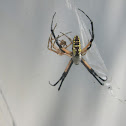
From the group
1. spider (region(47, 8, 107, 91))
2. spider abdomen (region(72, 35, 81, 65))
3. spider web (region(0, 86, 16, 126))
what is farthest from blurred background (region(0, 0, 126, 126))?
spider abdomen (region(72, 35, 81, 65))

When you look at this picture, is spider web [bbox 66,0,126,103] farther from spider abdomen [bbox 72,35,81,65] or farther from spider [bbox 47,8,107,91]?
spider abdomen [bbox 72,35,81,65]

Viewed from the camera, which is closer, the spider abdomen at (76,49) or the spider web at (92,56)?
the spider abdomen at (76,49)

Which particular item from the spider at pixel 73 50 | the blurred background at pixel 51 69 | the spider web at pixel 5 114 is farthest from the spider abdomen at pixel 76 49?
the spider web at pixel 5 114

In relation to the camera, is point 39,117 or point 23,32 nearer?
point 23,32

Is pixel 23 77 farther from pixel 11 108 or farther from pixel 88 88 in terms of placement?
pixel 88 88

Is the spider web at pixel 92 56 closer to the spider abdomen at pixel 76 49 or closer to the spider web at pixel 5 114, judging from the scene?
the spider abdomen at pixel 76 49

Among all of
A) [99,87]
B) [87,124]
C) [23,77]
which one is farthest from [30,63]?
[87,124]

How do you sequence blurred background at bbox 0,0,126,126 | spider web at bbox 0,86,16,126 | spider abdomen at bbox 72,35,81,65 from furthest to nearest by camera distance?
1. spider web at bbox 0,86,16,126
2. blurred background at bbox 0,0,126,126
3. spider abdomen at bbox 72,35,81,65

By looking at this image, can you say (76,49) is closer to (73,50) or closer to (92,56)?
(73,50)
